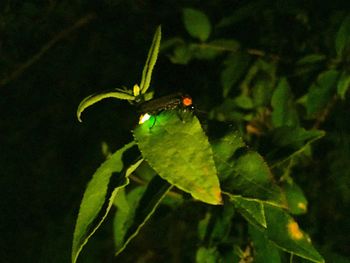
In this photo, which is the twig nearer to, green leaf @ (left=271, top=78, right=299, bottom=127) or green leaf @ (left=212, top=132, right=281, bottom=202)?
green leaf @ (left=271, top=78, right=299, bottom=127)

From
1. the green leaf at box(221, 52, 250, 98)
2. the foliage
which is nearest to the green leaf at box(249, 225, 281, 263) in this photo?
the foliage

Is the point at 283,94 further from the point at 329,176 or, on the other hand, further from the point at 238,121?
the point at 329,176

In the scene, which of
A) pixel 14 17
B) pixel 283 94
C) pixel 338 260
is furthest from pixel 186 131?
pixel 14 17

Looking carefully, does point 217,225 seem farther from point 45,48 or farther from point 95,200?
point 45,48

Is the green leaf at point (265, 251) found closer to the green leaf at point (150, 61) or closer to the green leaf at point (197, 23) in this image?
the green leaf at point (150, 61)

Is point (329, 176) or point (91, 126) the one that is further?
point (91, 126)

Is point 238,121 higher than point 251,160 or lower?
lower

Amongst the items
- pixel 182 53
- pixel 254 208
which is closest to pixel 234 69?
pixel 182 53
